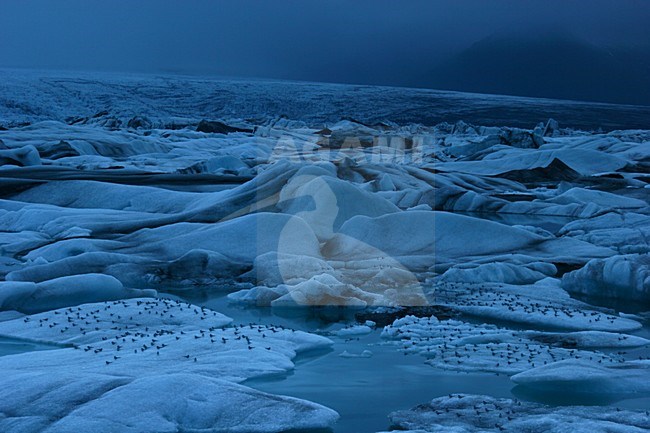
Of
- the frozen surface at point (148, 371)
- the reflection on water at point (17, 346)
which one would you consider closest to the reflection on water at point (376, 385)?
the frozen surface at point (148, 371)

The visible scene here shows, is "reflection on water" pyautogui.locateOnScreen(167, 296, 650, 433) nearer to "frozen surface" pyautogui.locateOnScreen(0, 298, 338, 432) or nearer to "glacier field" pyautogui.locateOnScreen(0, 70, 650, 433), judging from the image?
"glacier field" pyautogui.locateOnScreen(0, 70, 650, 433)

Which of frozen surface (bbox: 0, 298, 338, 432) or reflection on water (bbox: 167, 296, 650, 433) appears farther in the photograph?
reflection on water (bbox: 167, 296, 650, 433)

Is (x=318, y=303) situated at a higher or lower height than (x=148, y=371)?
lower

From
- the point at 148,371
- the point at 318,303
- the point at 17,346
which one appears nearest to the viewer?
the point at 148,371

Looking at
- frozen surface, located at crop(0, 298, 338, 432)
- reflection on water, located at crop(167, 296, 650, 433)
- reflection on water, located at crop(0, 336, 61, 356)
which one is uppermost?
frozen surface, located at crop(0, 298, 338, 432)

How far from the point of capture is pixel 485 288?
10.8m

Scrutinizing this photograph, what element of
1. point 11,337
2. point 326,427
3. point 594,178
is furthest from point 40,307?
point 594,178

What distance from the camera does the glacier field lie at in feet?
18.4

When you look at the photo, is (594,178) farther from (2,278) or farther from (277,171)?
(2,278)

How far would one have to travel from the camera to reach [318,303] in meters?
9.87

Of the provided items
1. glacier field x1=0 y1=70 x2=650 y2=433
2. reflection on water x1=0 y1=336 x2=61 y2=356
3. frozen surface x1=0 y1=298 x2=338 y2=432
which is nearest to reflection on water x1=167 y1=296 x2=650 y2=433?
glacier field x1=0 y1=70 x2=650 y2=433

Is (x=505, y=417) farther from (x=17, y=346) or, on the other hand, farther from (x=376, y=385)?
(x=17, y=346)

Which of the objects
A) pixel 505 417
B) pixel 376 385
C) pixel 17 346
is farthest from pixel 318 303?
pixel 505 417

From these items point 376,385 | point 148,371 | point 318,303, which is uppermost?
point 148,371
